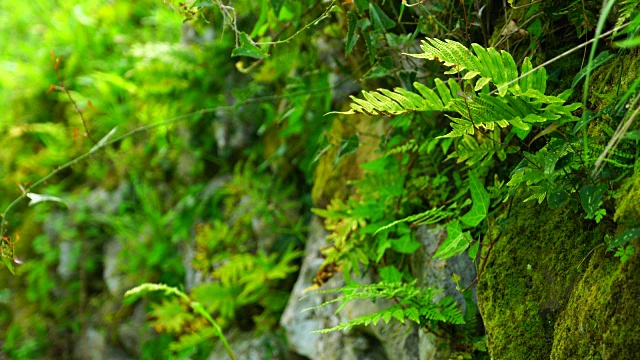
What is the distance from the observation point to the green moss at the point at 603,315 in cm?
113

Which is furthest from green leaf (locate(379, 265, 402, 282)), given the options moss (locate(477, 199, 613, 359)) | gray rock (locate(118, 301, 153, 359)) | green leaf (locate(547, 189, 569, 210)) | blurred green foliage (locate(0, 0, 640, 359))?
gray rock (locate(118, 301, 153, 359))

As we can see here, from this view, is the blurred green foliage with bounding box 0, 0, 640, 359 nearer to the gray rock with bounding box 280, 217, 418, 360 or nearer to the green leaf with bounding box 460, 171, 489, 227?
the green leaf with bounding box 460, 171, 489, 227

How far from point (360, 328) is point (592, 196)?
1200mm

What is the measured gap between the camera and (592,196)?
1217 millimetres

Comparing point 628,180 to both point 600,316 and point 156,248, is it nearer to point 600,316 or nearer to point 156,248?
point 600,316

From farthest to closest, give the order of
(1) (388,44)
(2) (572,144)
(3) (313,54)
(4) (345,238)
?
(3) (313,54)
(4) (345,238)
(1) (388,44)
(2) (572,144)

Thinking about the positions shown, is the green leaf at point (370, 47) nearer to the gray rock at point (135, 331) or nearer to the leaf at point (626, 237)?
the leaf at point (626, 237)

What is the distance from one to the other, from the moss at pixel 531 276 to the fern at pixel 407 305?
14 centimetres

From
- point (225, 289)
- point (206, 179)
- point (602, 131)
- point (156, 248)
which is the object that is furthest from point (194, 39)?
point (602, 131)

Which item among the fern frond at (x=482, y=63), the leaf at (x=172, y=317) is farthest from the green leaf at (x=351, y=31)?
the leaf at (x=172, y=317)

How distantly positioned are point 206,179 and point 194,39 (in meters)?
0.94

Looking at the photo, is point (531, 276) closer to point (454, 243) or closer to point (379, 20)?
point (454, 243)

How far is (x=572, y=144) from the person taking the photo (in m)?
1.32

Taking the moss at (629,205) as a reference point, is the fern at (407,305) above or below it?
Answer: below
